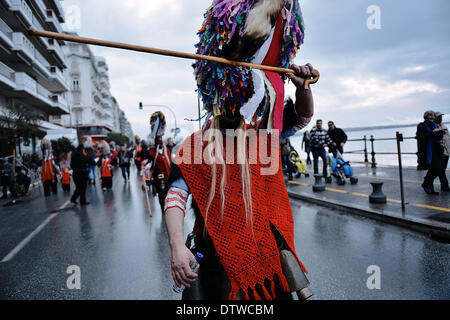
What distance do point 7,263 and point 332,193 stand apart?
6887 millimetres

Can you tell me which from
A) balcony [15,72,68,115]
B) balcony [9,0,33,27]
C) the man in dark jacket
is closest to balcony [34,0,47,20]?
balcony [9,0,33,27]

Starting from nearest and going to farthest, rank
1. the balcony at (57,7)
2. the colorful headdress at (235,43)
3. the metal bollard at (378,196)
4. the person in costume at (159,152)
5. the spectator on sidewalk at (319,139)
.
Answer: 1. the colorful headdress at (235,43)
2. the person in costume at (159,152)
3. the metal bollard at (378,196)
4. the spectator on sidewalk at (319,139)
5. the balcony at (57,7)

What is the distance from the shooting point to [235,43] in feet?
4.05

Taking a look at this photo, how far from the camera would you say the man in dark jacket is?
362 inches

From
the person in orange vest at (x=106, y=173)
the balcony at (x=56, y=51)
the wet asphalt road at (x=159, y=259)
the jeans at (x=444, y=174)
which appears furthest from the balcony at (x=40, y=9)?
the jeans at (x=444, y=174)

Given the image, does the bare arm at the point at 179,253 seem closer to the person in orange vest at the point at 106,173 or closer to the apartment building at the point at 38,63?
the person in orange vest at the point at 106,173

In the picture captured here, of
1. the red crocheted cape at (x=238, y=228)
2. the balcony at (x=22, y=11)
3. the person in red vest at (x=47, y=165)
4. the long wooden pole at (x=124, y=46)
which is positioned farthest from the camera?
the balcony at (x=22, y=11)

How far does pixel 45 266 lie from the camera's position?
4.20 metres

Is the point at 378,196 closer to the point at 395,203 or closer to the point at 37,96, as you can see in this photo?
the point at 395,203

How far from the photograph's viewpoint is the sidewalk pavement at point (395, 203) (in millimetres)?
4650

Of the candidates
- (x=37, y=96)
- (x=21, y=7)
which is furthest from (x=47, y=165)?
(x=21, y=7)

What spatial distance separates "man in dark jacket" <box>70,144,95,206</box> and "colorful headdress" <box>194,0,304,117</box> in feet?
29.2

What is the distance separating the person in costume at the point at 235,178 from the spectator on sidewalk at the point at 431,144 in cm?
664
